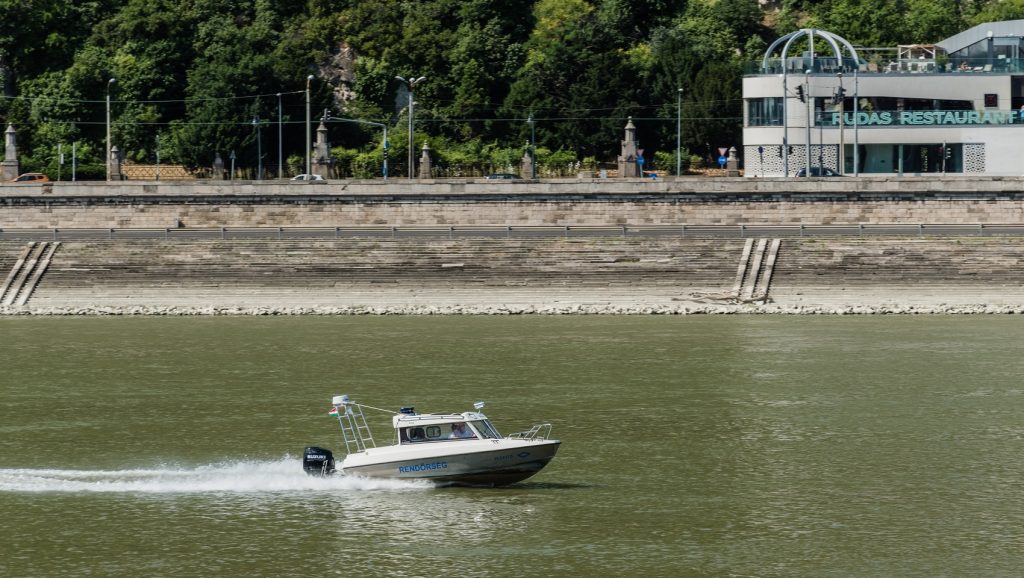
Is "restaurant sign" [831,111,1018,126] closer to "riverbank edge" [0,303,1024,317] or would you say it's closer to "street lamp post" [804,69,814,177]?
"street lamp post" [804,69,814,177]

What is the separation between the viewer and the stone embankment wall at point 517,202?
284ft

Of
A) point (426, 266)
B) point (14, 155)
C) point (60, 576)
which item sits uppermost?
point (14, 155)

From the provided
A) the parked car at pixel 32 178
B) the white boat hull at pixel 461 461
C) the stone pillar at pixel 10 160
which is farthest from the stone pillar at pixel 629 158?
the white boat hull at pixel 461 461

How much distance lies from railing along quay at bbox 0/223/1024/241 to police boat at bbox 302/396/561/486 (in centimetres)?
4577

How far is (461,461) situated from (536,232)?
48596 mm

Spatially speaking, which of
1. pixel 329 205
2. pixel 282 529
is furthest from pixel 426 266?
pixel 282 529

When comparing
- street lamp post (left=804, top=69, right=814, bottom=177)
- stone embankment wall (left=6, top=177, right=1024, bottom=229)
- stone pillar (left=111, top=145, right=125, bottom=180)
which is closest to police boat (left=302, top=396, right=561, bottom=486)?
stone embankment wall (left=6, top=177, right=1024, bottom=229)

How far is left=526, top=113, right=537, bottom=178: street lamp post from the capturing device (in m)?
110

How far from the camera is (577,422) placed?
46.1m

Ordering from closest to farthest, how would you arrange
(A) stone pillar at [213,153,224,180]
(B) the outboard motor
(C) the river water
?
(C) the river water
(B) the outboard motor
(A) stone pillar at [213,153,224,180]

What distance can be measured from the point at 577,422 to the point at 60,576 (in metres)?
18.8

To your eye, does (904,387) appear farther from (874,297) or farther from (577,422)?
(874,297)

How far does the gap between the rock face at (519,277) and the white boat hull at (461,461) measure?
1497 inches

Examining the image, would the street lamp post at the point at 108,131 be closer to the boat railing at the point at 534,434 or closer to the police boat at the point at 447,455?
the boat railing at the point at 534,434
